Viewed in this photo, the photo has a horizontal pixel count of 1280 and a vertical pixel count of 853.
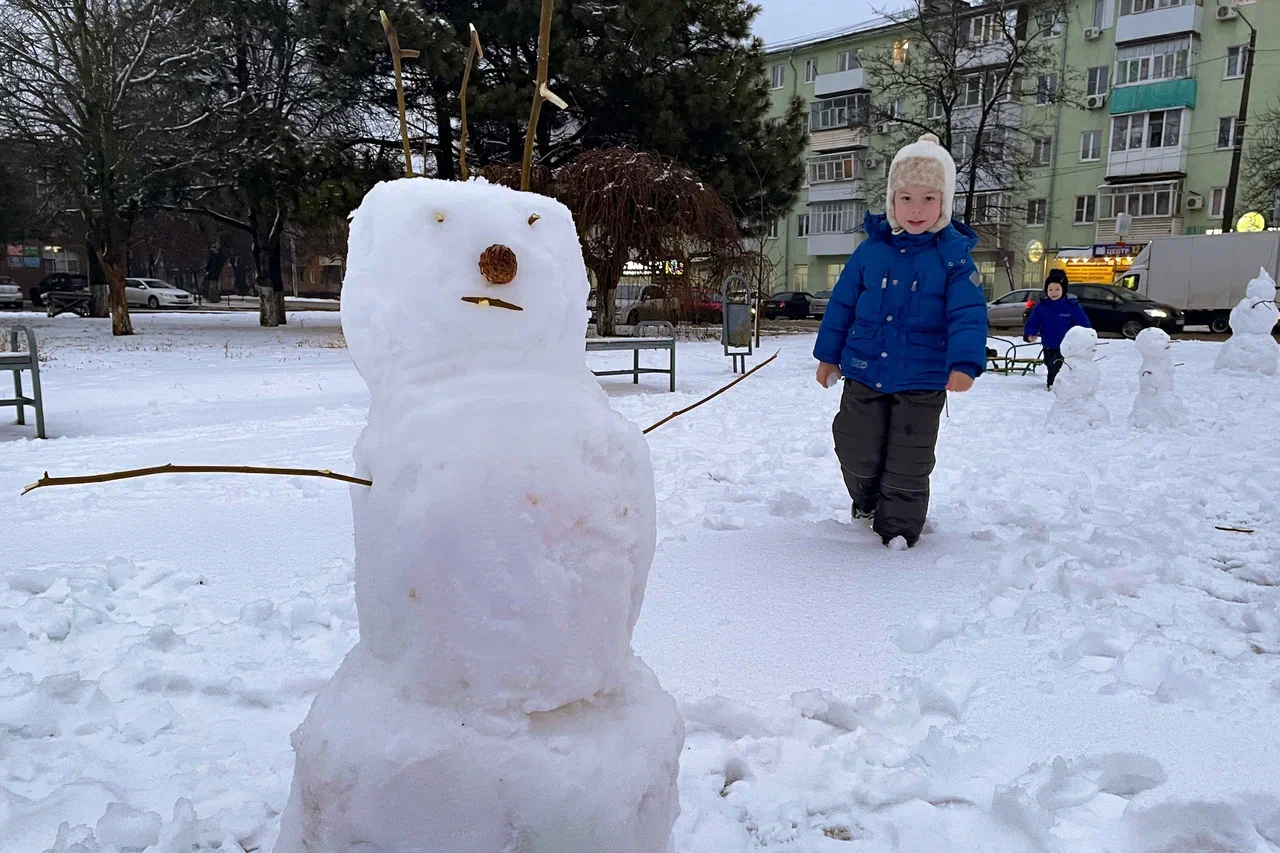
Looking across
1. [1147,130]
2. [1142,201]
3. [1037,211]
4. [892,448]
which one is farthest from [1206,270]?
[892,448]

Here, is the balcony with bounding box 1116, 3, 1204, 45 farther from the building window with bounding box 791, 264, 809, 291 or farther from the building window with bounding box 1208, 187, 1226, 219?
the building window with bounding box 791, 264, 809, 291

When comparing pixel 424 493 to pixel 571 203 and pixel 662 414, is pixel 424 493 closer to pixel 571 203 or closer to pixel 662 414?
pixel 662 414

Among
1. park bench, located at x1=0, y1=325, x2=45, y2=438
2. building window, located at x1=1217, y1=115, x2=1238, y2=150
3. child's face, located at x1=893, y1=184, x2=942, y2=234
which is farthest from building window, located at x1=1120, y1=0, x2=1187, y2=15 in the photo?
park bench, located at x1=0, y1=325, x2=45, y2=438

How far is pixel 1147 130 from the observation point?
32.2 m

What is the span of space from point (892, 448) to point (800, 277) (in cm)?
3944

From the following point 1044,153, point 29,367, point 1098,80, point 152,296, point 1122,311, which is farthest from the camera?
point 1044,153

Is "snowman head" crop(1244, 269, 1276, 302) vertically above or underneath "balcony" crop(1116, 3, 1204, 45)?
underneath

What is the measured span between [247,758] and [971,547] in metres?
2.96

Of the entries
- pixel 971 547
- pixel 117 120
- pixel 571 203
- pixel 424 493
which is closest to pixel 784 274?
pixel 571 203

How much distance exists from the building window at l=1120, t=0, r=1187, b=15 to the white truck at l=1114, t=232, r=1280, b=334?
13681 millimetres

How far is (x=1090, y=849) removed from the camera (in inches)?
70.2

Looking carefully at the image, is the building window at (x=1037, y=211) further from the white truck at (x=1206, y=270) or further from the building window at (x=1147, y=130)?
the white truck at (x=1206, y=270)

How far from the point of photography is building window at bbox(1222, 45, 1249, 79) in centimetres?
3032

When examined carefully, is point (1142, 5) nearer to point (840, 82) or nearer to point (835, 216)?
point (840, 82)
